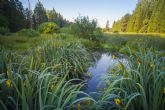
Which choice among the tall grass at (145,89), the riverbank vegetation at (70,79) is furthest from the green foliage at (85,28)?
the tall grass at (145,89)

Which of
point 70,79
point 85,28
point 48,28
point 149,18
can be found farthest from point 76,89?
point 149,18

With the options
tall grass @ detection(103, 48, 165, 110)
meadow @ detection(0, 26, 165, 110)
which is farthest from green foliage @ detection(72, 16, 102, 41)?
tall grass @ detection(103, 48, 165, 110)

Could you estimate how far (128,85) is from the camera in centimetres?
241

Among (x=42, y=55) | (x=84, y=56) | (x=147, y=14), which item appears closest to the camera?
(x=42, y=55)

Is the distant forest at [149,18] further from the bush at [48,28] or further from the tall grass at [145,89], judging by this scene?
the tall grass at [145,89]

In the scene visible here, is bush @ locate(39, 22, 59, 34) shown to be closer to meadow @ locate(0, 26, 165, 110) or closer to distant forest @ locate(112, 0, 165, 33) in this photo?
meadow @ locate(0, 26, 165, 110)

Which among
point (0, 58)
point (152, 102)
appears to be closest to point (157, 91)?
point (152, 102)

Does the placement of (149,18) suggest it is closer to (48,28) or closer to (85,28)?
(48,28)

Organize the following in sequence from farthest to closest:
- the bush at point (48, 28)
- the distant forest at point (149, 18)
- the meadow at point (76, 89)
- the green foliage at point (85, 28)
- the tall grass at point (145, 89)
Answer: the distant forest at point (149, 18) < the bush at point (48, 28) < the green foliage at point (85, 28) < the tall grass at point (145, 89) < the meadow at point (76, 89)

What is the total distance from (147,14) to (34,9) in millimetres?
21570

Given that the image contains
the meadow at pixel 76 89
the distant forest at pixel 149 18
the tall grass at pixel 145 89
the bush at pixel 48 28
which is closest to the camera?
the meadow at pixel 76 89

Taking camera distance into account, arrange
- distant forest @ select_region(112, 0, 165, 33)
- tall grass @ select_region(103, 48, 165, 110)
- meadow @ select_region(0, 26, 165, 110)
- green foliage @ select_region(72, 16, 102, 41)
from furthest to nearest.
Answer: distant forest @ select_region(112, 0, 165, 33)
green foliage @ select_region(72, 16, 102, 41)
tall grass @ select_region(103, 48, 165, 110)
meadow @ select_region(0, 26, 165, 110)

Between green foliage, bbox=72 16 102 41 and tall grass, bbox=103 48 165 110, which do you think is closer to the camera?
tall grass, bbox=103 48 165 110

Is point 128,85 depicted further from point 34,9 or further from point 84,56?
point 34,9
